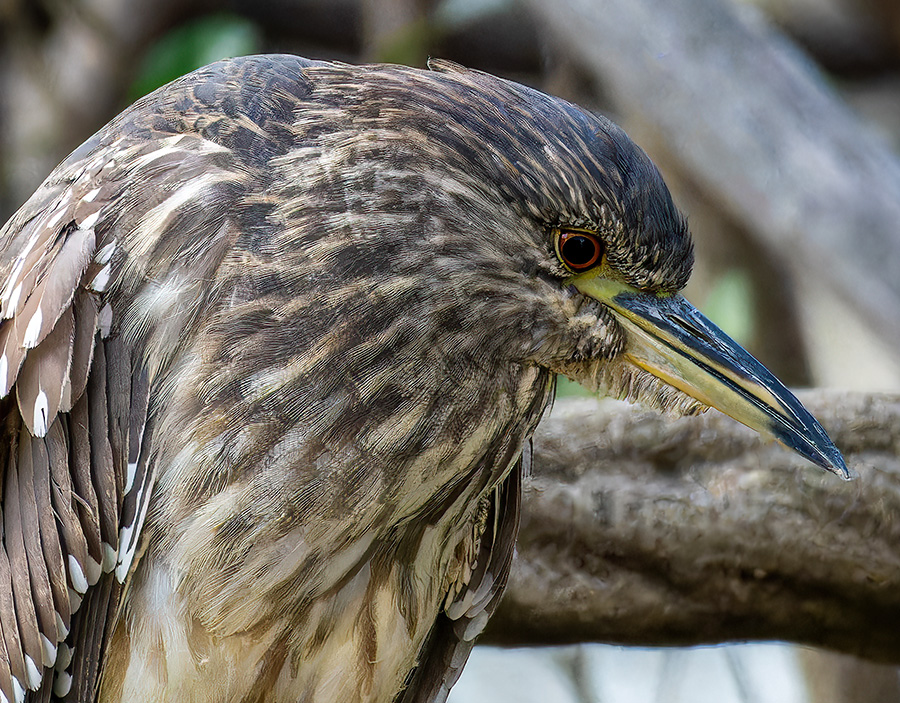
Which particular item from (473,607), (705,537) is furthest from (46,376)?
(705,537)

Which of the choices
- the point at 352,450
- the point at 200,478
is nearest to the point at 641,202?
the point at 352,450

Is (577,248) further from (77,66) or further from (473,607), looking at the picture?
(77,66)

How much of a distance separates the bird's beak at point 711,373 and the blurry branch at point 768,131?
1.37 m

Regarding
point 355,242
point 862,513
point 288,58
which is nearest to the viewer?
point 355,242

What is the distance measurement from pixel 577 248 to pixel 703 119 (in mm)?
1648

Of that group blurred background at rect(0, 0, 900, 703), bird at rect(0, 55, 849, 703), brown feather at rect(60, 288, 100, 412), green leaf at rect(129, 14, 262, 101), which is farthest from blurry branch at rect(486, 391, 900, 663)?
green leaf at rect(129, 14, 262, 101)

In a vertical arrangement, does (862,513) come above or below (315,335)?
below

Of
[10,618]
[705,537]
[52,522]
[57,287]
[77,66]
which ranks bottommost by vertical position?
[705,537]

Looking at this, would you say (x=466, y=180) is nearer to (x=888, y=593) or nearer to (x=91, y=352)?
(x=91, y=352)

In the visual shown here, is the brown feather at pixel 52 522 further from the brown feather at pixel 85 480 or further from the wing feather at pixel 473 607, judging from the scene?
the wing feather at pixel 473 607

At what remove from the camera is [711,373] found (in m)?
1.60

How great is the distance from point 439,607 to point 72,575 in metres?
0.70

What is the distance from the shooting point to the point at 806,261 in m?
2.95

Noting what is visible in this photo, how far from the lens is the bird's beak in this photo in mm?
1577
